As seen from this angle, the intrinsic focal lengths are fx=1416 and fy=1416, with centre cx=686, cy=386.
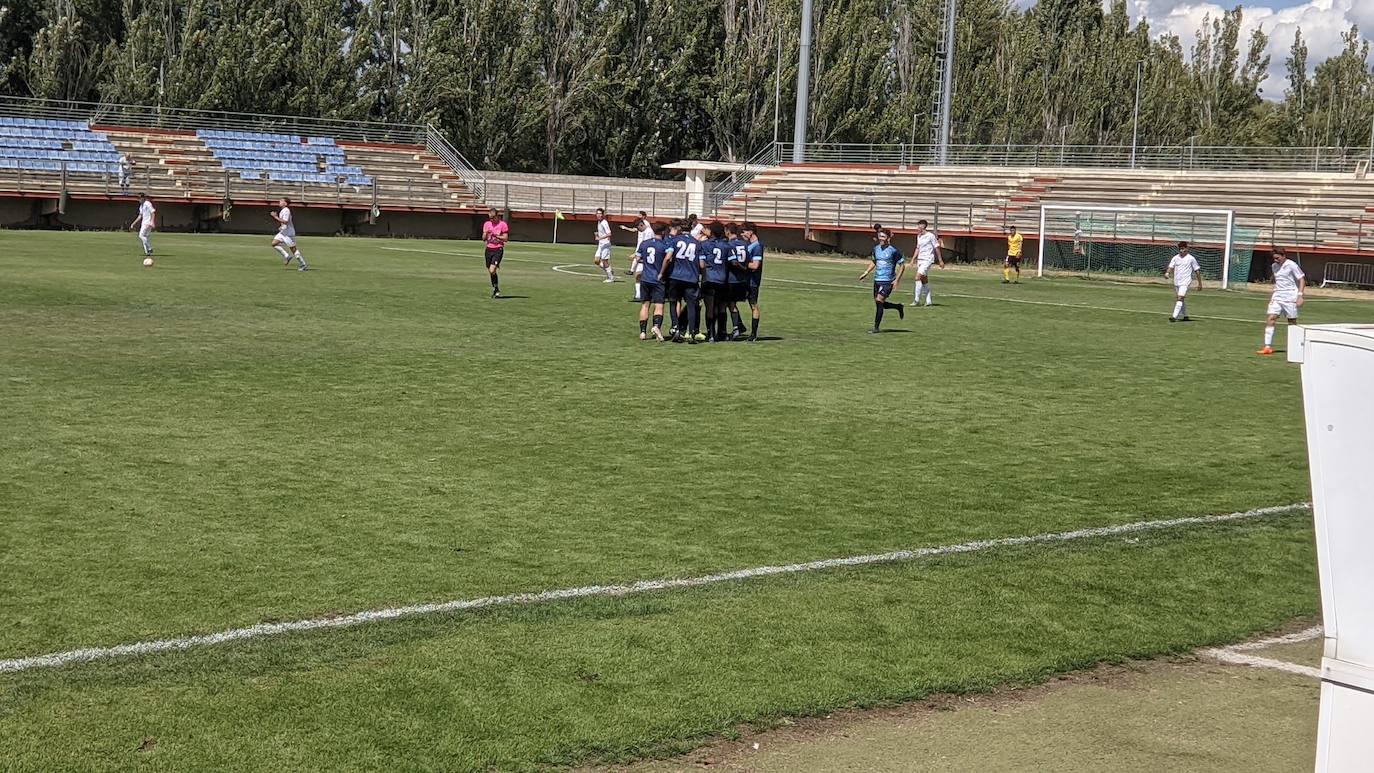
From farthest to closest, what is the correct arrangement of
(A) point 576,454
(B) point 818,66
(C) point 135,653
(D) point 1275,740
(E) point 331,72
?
(B) point 818,66 → (E) point 331,72 → (A) point 576,454 → (C) point 135,653 → (D) point 1275,740

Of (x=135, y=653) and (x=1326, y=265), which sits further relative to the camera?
(x=1326, y=265)

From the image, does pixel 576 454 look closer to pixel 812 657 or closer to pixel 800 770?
pixel 812 657

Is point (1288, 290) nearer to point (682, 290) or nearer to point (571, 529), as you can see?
point (682, 290)

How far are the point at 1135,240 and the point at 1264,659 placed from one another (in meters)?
41.8

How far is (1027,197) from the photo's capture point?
54594mm

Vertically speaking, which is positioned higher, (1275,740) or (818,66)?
(818,66)

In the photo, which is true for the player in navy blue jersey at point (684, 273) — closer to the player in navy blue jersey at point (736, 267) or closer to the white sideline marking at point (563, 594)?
the player in navy blue jersey at point (736, 267)

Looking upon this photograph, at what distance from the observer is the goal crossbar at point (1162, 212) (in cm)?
4241

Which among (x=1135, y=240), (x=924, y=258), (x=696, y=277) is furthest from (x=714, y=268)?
(x=1135, y=240)

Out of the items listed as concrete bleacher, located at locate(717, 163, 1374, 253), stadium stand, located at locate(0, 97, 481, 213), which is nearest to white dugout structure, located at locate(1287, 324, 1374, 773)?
concrete bleacher, located at locate(717, 163, 1374, 253)

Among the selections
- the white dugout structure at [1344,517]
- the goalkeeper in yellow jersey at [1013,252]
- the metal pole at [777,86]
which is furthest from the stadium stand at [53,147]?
the white dugout structure at [1344,517]

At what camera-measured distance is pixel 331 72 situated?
66250 mm

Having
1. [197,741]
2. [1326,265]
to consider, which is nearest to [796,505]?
[197,741]

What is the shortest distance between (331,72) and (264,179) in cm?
1098
